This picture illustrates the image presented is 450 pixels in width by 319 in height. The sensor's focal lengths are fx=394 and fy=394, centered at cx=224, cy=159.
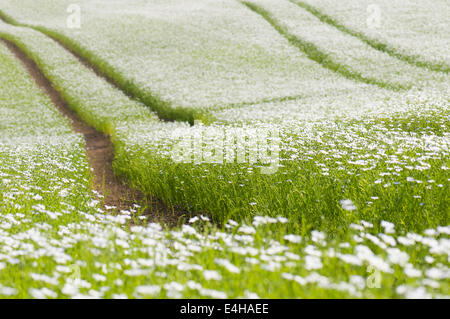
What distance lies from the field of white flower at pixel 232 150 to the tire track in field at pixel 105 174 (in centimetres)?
30

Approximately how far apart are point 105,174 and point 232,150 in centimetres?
560

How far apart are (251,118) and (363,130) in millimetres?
6798

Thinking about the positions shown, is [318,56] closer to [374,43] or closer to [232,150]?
[374,43]

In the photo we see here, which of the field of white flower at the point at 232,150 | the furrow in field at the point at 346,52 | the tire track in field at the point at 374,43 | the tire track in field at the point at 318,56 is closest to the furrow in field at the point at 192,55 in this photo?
the field of white flower at the point at 232,150

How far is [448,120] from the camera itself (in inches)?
471

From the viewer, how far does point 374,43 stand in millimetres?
31266

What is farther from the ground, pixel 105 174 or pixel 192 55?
pixel 192 55

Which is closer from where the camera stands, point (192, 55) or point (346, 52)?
point (346, 52)

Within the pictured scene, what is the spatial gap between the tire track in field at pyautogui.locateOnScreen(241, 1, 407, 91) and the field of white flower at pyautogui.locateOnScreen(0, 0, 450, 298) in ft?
0.49

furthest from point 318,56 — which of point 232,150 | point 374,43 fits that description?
point 232,150

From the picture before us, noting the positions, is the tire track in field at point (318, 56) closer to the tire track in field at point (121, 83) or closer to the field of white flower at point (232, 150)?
the field of white flower at point (232, 150)

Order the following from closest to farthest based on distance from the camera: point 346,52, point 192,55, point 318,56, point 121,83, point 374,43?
point 121,83
point 346,52
point 318,56
point 192,55
point 374,43

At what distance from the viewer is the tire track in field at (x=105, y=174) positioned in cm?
903
